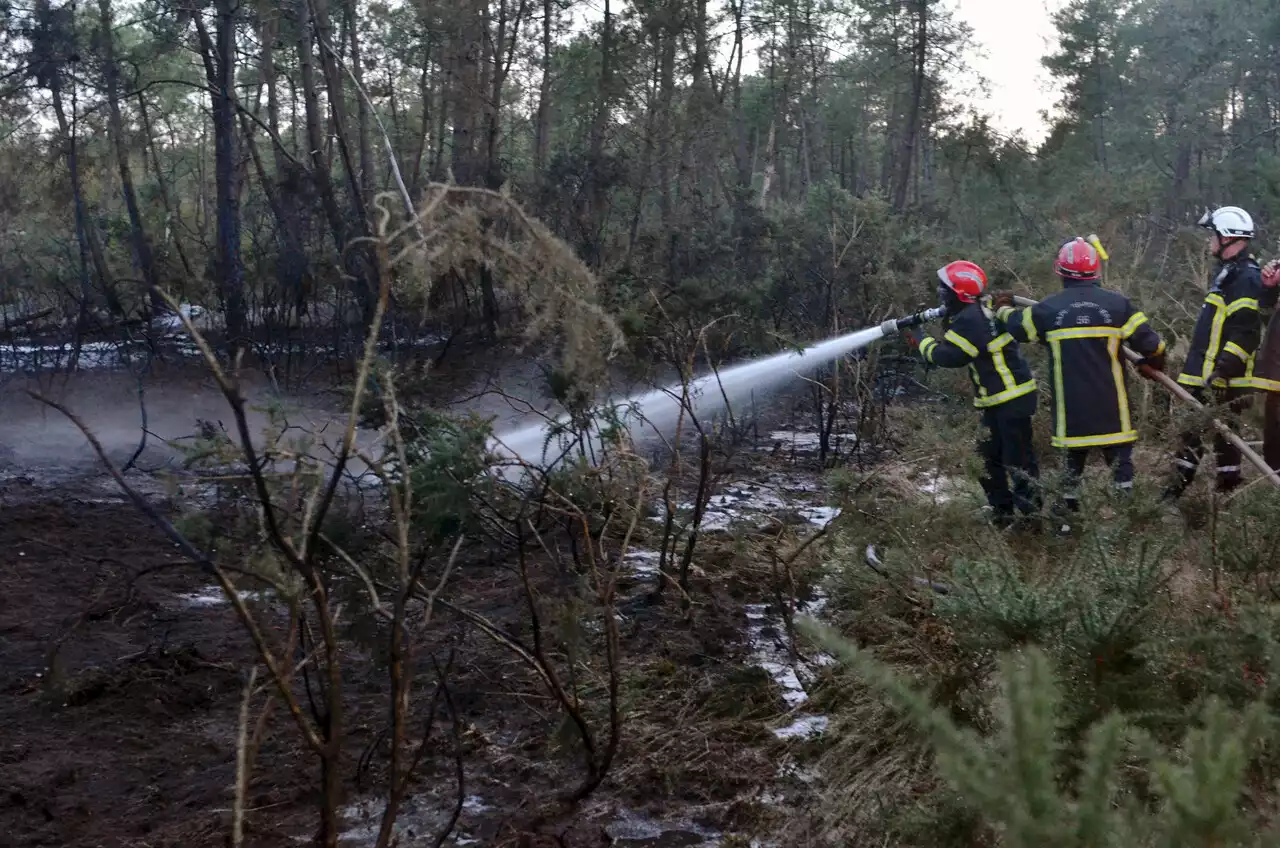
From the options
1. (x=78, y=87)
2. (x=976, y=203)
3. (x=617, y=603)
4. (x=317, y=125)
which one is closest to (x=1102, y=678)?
(x=617, y=603)

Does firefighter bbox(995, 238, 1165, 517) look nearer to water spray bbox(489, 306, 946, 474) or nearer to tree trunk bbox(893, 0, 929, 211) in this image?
water spray bbox(489, 306, 946, 474)

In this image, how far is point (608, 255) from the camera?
15141mm

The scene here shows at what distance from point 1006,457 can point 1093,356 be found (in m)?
0.80

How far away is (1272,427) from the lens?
6434mm

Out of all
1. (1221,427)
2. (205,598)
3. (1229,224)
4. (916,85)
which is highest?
(916,85)

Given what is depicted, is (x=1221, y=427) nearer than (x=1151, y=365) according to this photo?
Yes

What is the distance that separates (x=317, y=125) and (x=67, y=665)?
1380cm

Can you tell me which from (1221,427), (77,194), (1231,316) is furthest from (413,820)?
(77,194)

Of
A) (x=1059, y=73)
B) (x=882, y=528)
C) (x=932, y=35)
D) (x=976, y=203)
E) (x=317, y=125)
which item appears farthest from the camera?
(x=1059, y=73)

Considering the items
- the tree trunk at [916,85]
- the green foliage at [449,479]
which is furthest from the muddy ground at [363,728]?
the tree trunk at [916,85]

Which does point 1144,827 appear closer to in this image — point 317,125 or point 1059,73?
point 317,125

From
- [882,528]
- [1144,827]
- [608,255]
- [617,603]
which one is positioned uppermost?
[608,255]

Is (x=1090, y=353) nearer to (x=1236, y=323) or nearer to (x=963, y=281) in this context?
(x=963, y=281)

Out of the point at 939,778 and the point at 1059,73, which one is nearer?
the point at 939,778
